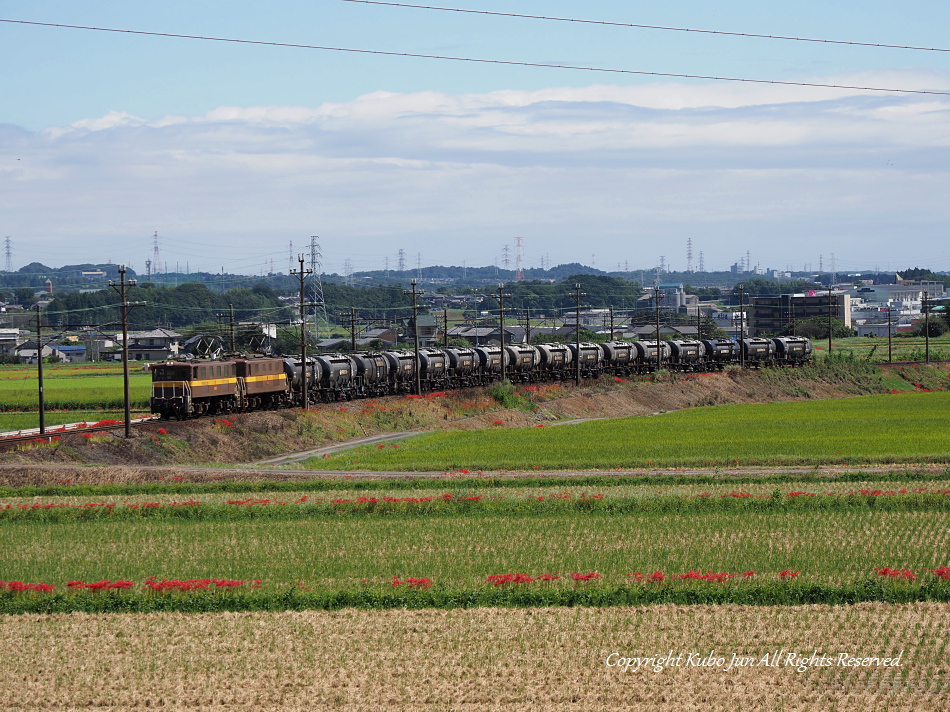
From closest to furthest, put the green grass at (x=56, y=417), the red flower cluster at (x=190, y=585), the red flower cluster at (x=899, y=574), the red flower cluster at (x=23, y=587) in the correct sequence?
1. the red flower cluster at (x=899, y=574)
2. the red flower cluster at (x=190, y=585)
3. the red flower cluster at (x=23, y=587)
4. the green grass at (x=56, y=417)

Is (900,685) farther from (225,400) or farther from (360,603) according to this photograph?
(225,400)

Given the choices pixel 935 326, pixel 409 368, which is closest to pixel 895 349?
pixel 935 326

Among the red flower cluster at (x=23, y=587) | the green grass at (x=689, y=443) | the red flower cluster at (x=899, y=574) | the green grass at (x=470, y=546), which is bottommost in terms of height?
the green grass at (x=689, y=443)

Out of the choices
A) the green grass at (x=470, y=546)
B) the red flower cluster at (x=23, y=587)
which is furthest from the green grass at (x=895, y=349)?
the red flower cluster at (x=23, y=587)

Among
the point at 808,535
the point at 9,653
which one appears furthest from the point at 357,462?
the point at 9,653

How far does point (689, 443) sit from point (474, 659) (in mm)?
41980

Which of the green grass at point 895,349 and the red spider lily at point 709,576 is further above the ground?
the red spider lily at point 709,576

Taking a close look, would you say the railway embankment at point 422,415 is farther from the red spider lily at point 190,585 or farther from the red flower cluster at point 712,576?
the red flower cluster at point 712,576

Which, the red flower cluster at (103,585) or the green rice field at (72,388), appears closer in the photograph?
the red flower cluster at (103,585)

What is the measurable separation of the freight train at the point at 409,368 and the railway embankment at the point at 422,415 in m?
2.67

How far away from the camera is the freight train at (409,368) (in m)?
66.1

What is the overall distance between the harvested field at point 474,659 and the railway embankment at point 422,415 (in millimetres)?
26870

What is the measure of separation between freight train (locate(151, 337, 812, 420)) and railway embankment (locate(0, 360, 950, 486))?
2.67 meters

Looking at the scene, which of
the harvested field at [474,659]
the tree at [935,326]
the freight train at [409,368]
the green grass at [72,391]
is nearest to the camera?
the harvested field at [474,659]
